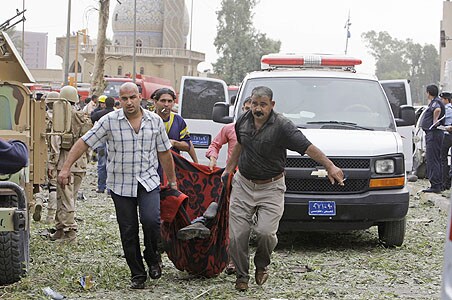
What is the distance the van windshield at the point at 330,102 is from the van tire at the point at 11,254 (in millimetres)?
4183

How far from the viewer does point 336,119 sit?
11172 mm

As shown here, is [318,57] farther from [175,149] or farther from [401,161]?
[175,149]

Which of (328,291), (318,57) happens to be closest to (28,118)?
(328,291)

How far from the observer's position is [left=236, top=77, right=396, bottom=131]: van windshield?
36.7 ft

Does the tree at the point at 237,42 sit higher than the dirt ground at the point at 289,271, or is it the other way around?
the tree at the point at 237,42

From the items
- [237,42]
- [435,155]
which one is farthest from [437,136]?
[237,42]

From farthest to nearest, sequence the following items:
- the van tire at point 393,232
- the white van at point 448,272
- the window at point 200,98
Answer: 1. the window at point 200,98
2. the van tire at point 393,232
3. the white van at point 448,272

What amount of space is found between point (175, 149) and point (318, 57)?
392 cm

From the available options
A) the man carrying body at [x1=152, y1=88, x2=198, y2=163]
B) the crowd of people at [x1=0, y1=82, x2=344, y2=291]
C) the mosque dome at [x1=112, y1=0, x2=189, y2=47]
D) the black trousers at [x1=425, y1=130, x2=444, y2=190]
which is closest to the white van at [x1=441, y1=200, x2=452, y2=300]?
the crowd of people at [x1=0, y1=82, x2=344, y2=291]

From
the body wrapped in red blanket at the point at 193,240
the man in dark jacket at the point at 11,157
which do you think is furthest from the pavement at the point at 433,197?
the man in dark jacket at the point at 11,157

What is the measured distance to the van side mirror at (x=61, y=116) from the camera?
10.1 m

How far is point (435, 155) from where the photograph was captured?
17359 millimetres

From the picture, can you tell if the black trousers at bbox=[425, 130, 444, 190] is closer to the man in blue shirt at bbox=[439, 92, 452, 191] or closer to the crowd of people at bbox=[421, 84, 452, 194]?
the crowd of people at bbox=[421, 84, 452, 194]

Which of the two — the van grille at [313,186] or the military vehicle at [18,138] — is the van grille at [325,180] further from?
the military vehicle at [18,138]
